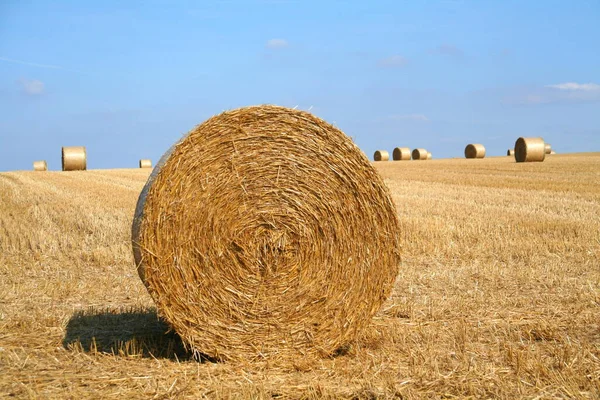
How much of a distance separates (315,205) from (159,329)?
69.8 inches

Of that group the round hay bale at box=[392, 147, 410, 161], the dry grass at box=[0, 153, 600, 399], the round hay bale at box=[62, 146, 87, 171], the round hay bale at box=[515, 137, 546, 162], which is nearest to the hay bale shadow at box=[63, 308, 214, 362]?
the dry grass at box=[0, 153, 600, 399]

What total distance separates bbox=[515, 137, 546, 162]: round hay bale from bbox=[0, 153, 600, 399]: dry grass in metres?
16.3

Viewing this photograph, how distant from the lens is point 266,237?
4891 millimetres

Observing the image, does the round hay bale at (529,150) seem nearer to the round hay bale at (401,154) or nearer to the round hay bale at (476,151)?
the round hay bale at (476,151)

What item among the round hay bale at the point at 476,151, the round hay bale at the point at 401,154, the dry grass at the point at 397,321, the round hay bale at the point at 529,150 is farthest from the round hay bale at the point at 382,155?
the dry grass at the point at 397,321

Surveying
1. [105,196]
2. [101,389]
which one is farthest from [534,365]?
[105,196]

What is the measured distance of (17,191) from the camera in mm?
16688

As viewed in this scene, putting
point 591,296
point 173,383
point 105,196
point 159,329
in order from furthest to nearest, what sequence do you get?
point 105,196, point 591,296, point 159,329, point 173,383

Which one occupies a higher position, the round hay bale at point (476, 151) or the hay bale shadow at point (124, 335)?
the round hay bale at point (476, 151)

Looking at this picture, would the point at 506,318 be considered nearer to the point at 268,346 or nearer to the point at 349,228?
the point at 349,228

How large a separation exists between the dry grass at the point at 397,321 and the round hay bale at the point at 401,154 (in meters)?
23.9

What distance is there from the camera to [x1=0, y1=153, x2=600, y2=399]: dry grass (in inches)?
166

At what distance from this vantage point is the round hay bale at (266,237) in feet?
15.6

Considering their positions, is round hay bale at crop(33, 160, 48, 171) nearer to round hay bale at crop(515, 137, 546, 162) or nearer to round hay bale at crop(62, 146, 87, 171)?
round hay bale at crop(62, 146, 87, 171)
